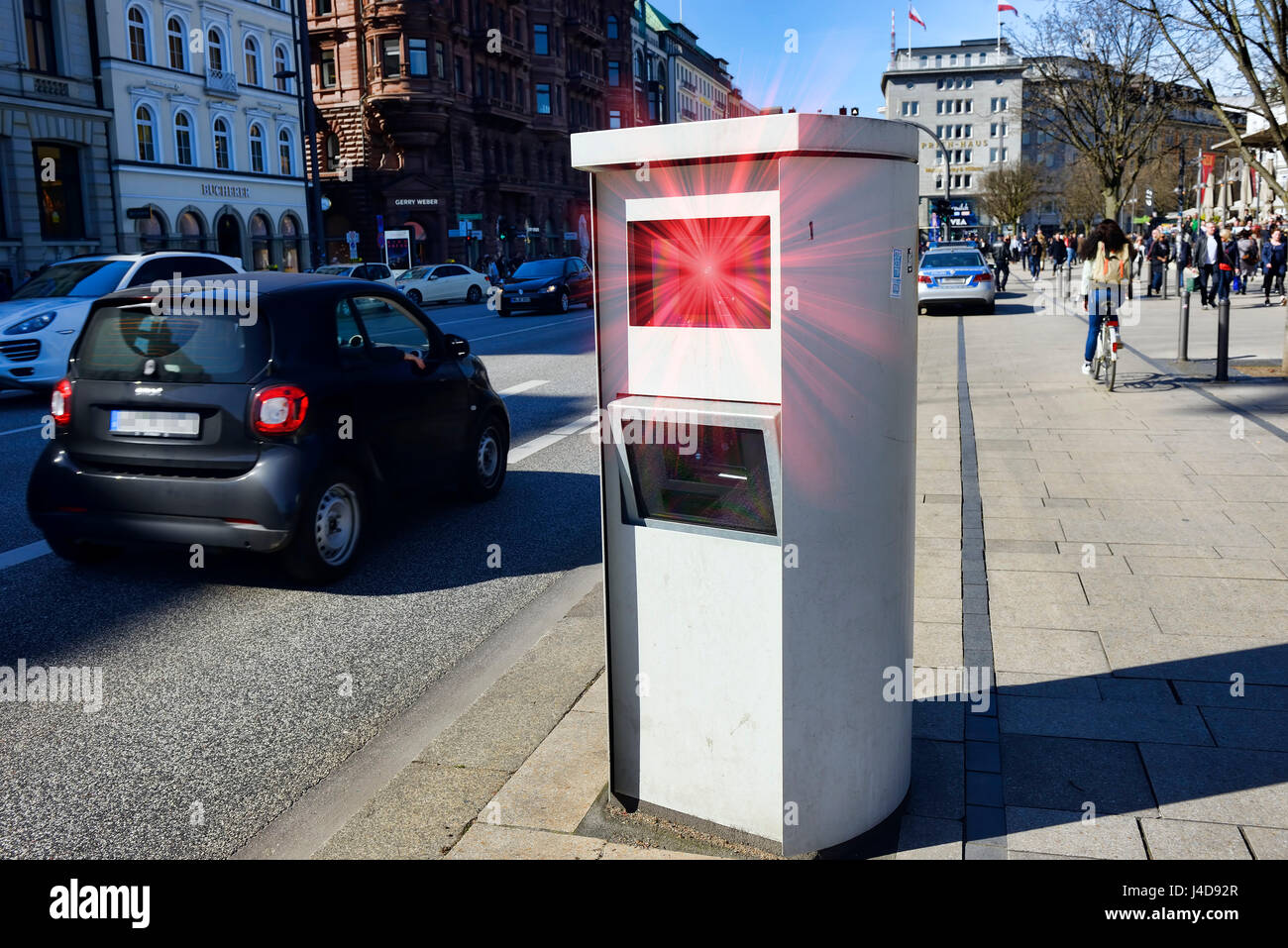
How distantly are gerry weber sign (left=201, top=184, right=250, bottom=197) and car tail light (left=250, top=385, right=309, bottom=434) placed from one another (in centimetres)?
4045

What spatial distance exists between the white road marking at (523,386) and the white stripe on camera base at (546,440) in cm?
215

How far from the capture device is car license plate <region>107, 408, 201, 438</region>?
5969 mm

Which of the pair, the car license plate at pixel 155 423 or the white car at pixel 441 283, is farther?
the white car at pixel 441 283

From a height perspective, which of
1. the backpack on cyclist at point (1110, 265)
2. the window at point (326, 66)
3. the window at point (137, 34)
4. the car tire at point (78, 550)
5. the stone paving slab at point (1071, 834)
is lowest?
Answer: the stone paving slab at point (1071, 834)

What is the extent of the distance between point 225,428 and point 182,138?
40378 mm

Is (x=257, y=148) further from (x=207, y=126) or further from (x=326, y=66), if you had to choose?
(x=326, y=66)

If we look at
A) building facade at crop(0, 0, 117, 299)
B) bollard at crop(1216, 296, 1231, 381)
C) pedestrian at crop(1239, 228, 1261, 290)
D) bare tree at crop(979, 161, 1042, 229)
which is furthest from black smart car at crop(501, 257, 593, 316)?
bare tree at crop(979, 161, 1042, 229)

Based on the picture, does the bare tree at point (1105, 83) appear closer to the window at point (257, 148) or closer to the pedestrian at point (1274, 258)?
the pedestrian at point (1274, 258)

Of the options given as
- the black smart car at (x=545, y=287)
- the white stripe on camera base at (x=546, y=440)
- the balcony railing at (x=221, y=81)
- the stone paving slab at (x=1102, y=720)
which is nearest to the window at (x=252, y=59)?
the balcony railing at (x=221, y=81)

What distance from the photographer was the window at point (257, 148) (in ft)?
152

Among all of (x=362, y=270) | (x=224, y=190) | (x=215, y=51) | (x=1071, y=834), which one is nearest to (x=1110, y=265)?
(x=1071, y=834)
